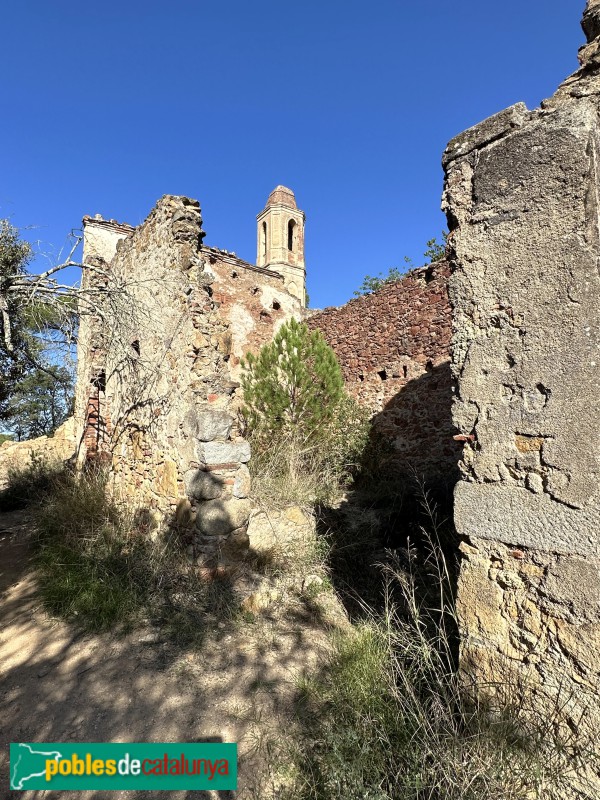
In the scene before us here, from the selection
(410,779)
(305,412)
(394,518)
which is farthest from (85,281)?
(410,779)

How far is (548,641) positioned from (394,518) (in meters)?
3.87

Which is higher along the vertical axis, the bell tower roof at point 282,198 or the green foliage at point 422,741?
the bell tower roof at point 282,198

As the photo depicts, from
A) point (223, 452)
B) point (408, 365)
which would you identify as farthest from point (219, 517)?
point (408, 365)

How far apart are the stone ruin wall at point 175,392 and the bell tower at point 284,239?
19.2 metres

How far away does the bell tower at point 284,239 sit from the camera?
2473 centimetres

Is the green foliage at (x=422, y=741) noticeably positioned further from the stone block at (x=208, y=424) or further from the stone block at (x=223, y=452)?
the stone block at (x=208, y=424)

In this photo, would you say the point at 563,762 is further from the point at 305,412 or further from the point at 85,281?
the point at 85,281

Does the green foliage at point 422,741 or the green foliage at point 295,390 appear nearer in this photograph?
the green foliage at point 422,741

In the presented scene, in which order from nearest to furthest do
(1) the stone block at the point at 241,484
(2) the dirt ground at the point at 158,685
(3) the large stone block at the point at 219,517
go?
(2) the dirt ground at the point at 158,685
(3) the large stone block at the point at 219,517
(1) the stone block at the point at 241,484

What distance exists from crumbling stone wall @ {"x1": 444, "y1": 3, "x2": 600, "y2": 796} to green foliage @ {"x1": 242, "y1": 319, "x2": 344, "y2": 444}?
5.21 m

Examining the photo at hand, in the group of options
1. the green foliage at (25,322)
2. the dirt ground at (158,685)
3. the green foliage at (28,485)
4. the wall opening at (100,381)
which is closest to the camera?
the dirt ground at (158,685)

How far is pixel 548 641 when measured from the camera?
1.88m

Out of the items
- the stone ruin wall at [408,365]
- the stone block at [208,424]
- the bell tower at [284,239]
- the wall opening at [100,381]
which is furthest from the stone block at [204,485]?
the bell tower at [284,239]

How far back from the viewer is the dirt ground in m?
2.44
